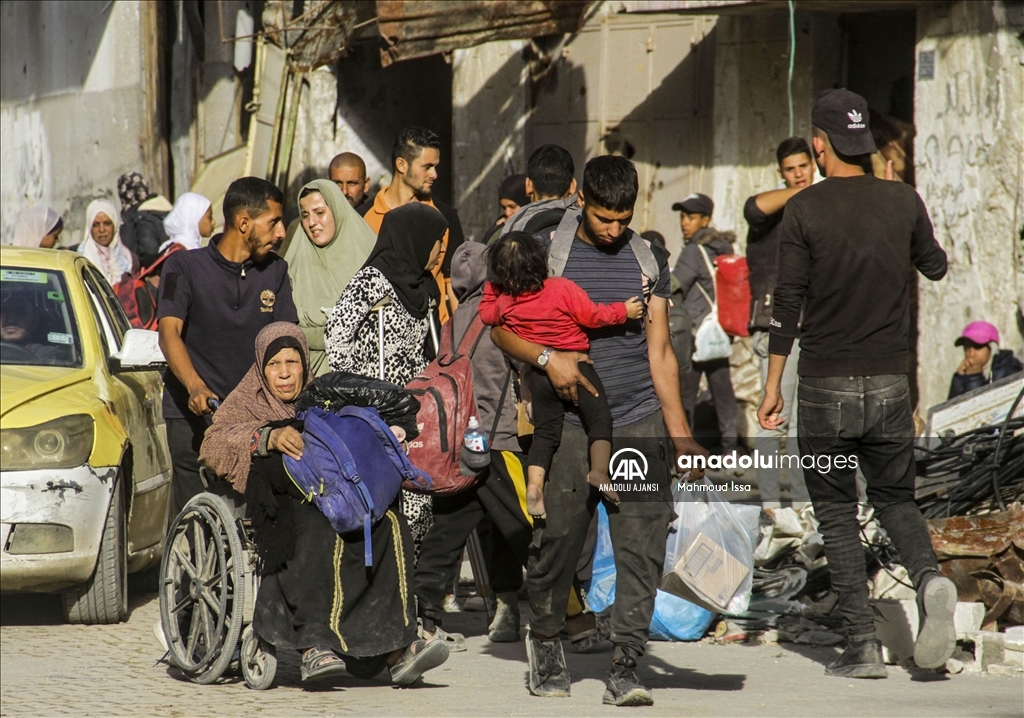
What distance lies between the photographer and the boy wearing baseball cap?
905cm

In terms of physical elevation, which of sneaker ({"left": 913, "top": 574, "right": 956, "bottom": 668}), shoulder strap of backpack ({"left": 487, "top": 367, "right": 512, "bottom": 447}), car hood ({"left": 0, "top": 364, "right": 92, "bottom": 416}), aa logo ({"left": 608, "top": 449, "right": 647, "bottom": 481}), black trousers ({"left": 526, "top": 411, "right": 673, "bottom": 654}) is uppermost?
car hood ({"left": 0, "top": 364, "right": 92, "bottom": 416})

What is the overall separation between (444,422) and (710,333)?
180 inches

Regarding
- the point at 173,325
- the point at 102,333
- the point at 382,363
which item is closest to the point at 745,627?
the point at 382,363

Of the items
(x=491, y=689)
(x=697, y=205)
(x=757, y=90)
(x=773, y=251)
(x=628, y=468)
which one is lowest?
(x=491, y=689)

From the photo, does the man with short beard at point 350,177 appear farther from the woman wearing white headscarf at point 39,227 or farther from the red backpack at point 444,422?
the woman wearing white headscarf at point 39,227

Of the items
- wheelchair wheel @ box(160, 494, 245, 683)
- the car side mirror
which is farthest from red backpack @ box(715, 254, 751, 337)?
wheelchair wheel @ box(160, 494, 245, 683)

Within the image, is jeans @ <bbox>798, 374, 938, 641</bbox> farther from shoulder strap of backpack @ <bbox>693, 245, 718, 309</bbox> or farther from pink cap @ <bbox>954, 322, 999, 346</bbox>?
shoulder strap of backpack @ <bbox>693, 245, 718, 309</bbox>

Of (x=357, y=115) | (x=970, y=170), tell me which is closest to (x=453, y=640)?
(x=970, y=170)

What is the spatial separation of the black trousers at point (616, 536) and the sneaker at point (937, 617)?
1.00m

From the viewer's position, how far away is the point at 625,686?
517 centimetres

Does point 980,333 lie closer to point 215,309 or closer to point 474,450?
point 474,450

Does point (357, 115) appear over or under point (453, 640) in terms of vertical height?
over

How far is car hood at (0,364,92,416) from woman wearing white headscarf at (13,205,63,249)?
3.31 meters

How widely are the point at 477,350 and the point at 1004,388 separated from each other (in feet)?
11.1
